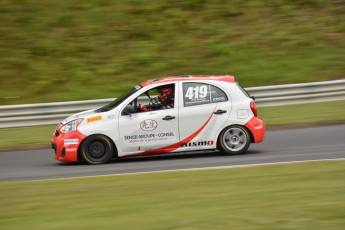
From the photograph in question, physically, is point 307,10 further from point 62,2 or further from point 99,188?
point 99,188

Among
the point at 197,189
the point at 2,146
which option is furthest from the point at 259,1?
the point at 197,189

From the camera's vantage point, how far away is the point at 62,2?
2480 cm

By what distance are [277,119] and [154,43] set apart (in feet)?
24.4

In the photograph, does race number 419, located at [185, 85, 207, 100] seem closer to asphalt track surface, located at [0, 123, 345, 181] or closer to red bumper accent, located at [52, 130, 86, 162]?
asphalt track surface, located at [0, 123, 345, 181]

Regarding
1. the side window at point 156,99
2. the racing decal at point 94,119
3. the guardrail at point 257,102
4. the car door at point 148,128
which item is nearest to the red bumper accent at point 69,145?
the racing decal at point 94,119

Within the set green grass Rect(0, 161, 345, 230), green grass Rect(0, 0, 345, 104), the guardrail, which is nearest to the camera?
green grass Rect(0, 161, 345, 230)

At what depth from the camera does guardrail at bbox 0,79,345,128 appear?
18.0m

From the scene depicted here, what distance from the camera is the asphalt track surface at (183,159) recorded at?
11.7 m

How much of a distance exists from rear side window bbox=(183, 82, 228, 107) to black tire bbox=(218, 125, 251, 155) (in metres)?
0.58

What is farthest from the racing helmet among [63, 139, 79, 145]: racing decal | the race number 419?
[63, 139, 79, 145]: racing decal

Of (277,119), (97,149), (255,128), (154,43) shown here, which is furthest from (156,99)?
(154,43)

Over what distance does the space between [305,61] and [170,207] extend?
1533 cm

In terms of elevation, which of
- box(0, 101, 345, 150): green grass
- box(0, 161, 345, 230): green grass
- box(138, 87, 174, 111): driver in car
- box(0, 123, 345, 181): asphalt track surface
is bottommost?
box(0, 161, 345, 230): green grass

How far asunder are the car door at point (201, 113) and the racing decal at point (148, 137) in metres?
0.23
